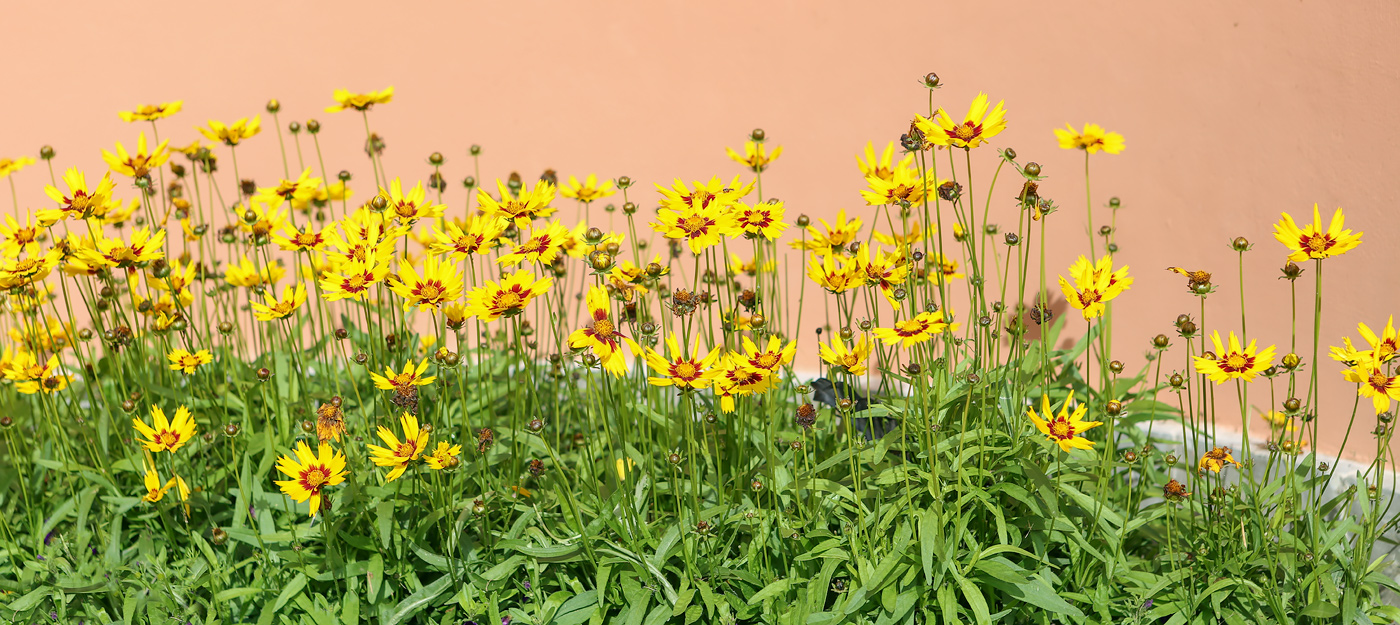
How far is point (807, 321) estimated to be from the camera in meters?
3.20

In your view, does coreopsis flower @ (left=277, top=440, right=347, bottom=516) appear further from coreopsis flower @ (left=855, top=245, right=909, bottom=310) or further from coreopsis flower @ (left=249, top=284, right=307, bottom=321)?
coreopsis flower @ (left=855, top=245, right=909, bottom=310)

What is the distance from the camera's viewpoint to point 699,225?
166 cm

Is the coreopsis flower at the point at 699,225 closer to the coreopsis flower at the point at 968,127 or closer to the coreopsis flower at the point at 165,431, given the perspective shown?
the coreopsis flower at the point at 968,127

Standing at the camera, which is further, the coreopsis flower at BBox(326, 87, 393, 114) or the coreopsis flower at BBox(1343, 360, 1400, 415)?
the coreopsis flower at BBox(326, 87, 393, 114)

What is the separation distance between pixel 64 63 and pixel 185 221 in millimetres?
1312

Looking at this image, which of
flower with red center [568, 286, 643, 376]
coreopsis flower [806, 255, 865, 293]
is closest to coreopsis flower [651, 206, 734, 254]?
flower with red center [568, 286, 643, 376]

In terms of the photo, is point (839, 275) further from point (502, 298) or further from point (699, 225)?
point (502, 298)

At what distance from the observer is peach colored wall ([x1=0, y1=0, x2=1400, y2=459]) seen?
8.30 feet

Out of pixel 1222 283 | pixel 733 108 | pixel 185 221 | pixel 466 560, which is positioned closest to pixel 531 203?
pixel 466 560

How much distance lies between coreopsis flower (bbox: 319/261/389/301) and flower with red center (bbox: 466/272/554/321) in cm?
19

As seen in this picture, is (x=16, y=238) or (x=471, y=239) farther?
(x=16, y=238)

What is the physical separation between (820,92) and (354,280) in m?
1.74

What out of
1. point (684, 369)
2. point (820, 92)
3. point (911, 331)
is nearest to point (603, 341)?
point (684, 369)

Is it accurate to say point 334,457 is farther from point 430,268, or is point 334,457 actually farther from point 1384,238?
point 1384,238
